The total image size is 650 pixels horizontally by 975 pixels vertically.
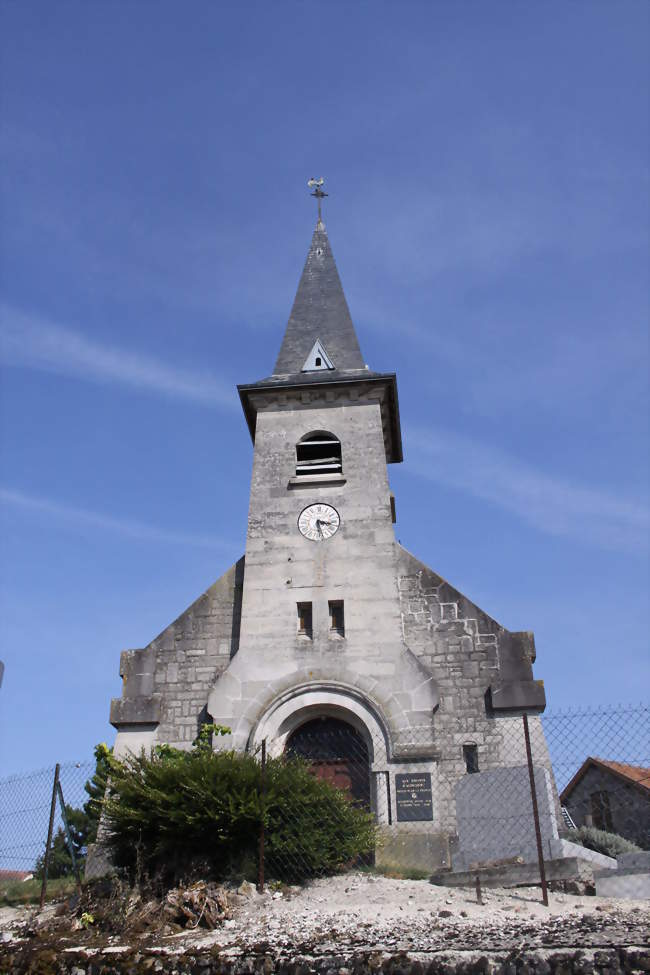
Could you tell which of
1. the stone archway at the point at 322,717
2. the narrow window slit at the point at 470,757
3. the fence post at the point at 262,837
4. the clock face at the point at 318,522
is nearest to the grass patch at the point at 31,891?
the fence post at the point at 262,837

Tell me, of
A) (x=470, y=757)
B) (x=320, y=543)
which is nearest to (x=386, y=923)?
(x=470, y=757)

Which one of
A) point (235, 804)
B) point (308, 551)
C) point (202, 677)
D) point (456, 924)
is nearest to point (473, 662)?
point (308, 551)

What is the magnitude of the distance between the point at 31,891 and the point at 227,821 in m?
3.77

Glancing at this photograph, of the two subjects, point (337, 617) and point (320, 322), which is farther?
point (320, 322)

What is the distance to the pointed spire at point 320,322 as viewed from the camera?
58.1ft

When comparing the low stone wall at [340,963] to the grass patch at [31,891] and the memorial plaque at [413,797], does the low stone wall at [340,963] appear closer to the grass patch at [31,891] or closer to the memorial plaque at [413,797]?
the grass patch at [31,891]

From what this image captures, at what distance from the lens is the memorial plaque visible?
487 inches

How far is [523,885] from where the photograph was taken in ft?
29.8

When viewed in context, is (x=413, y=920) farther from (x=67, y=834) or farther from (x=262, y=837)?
(x=67, y=834)

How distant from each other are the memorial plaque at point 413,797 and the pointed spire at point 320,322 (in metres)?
8.09

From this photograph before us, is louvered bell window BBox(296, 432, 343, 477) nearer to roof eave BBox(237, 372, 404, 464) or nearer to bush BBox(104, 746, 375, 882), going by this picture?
roof eave BBox(237, 372, 404, 464)

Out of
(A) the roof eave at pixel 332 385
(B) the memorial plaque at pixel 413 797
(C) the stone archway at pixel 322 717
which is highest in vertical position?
(A) the roof eave at pixel 332 385

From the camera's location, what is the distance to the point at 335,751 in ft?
45.2

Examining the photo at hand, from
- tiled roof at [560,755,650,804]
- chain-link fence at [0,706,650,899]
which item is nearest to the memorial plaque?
chain-link fence at [0,706,650,899]
